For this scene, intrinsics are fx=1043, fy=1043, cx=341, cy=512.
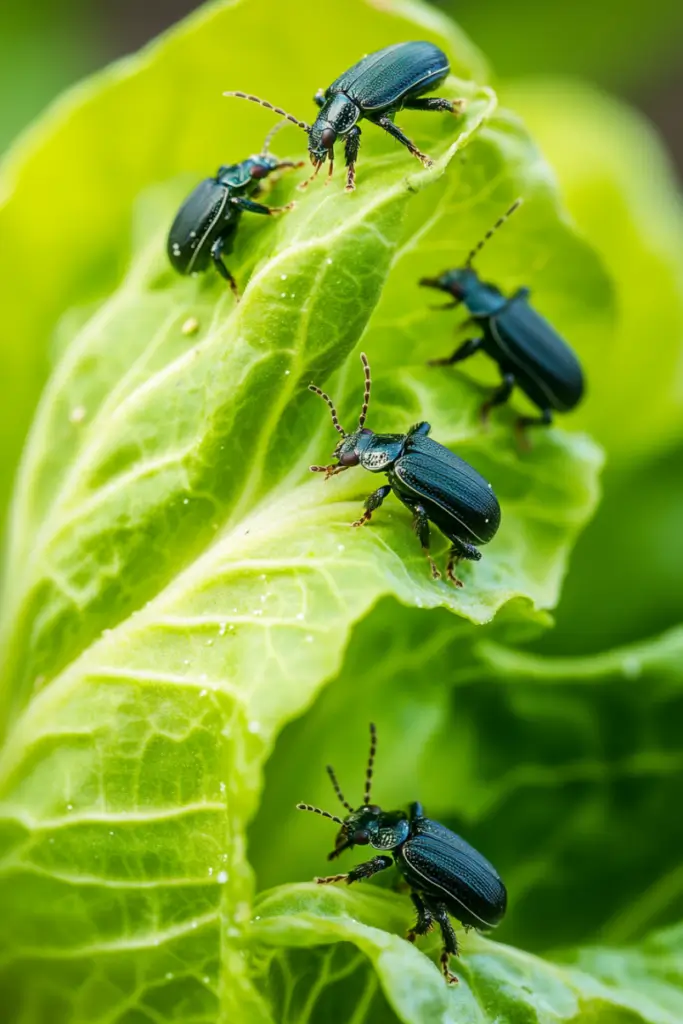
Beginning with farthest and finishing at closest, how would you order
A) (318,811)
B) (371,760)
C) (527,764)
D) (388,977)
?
(527,764)
(371,760)
(318,811)
(388,977)

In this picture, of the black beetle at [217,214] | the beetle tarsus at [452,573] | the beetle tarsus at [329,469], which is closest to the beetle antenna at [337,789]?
the beetle tarsus at [452,573]

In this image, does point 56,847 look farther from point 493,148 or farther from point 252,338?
point 493,148

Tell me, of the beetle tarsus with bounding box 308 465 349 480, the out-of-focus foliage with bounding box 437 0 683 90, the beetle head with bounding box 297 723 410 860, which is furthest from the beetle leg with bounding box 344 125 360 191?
the out-of-focus foliage with bounding box 437 0 683 90

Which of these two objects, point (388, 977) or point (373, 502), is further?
point (373, 502)

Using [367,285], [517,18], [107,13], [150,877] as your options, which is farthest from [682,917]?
[107,13]

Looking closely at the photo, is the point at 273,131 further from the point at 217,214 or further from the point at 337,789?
the point at 337,789

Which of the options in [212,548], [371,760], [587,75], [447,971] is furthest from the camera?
[587,75]

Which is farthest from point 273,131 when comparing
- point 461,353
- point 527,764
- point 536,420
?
point 527,764
